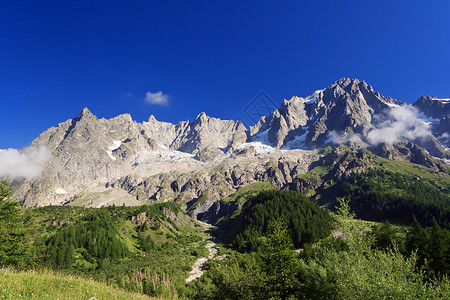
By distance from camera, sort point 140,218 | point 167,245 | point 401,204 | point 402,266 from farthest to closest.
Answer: point 401,204
point 140,218
point 167,245
point 402,266

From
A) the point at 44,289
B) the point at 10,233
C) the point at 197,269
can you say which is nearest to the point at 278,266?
the point at 44,289

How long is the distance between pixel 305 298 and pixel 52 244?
396 ft

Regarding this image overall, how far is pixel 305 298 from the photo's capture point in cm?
3612

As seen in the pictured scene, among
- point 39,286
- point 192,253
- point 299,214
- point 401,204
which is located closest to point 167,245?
point 192,253

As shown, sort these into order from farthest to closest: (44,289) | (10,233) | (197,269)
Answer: (197,269) < (10,233) < (44,289)

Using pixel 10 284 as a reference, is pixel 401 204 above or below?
above

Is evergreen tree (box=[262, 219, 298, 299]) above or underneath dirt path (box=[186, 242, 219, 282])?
above

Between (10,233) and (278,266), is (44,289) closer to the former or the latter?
(278,266)

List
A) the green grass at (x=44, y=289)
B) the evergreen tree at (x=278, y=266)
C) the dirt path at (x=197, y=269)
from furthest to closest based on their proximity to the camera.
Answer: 1. the dirt path at (x=197, y=269)
2. the evergreen tree at (x=278, y=266)
3. the green grass at (x=44, y=289)

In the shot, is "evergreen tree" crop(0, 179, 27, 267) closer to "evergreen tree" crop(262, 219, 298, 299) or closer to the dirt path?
"evergreen tree" crop(262, 219, 298, 299)

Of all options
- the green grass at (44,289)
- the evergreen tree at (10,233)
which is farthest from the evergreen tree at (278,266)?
the evergreen tree at (10,233)

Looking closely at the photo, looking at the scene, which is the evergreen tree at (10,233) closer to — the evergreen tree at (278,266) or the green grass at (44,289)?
the green grass at (44,289)

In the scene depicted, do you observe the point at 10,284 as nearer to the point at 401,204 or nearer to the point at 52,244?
the point at 52,244

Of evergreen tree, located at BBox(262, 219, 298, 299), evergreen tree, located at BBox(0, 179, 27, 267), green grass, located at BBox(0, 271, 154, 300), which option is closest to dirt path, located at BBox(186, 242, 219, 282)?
evergreen tree, located at BBox(0, 179, 27, 267)
